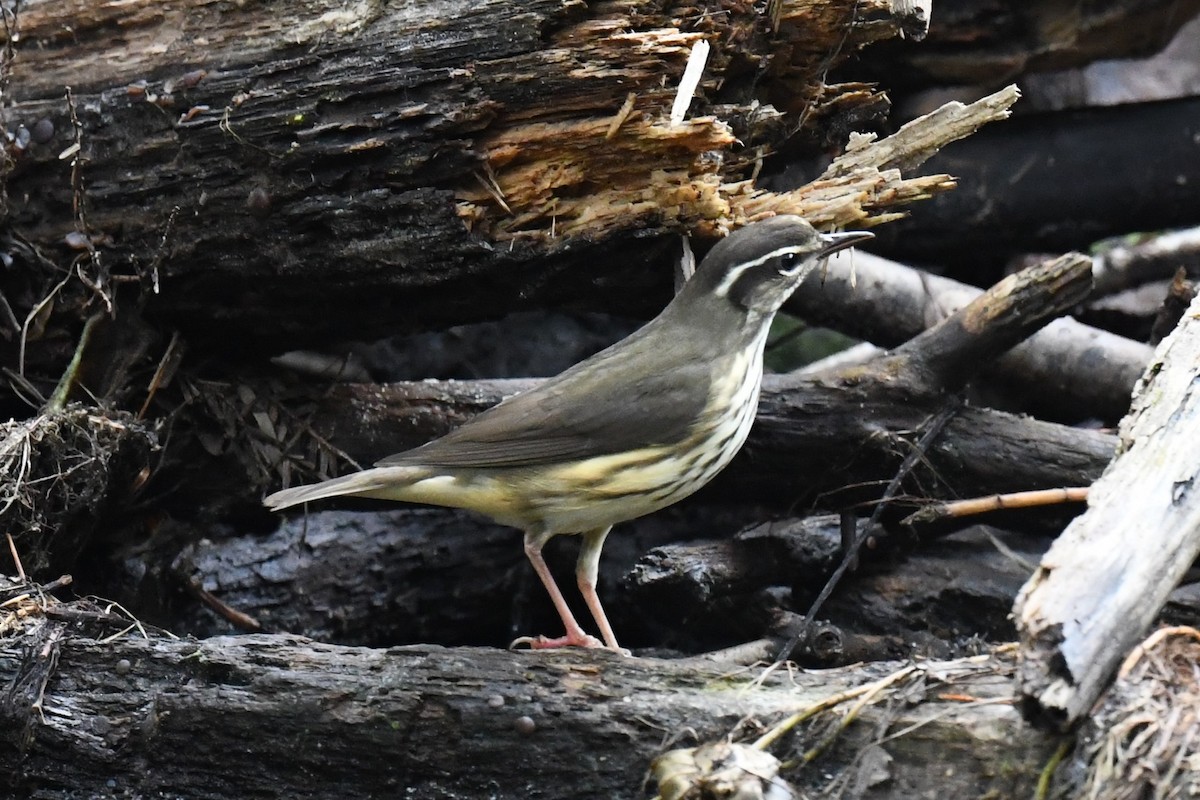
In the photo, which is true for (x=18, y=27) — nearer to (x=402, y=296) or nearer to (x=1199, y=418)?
(x=402, y=296)

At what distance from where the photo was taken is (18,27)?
475cm

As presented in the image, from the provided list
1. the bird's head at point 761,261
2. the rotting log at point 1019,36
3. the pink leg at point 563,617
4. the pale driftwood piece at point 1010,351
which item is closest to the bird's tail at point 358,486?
the pink leg at point 563,617

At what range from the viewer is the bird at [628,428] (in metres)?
4.21

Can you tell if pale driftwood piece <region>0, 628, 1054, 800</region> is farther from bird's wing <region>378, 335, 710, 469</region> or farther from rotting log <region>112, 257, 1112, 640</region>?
rotting log <region>112, 257, 1112, 640</region>

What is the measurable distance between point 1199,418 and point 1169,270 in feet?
13.2

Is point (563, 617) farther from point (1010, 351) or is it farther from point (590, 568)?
point (1010, 351)

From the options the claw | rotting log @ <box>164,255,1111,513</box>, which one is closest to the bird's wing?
the claw

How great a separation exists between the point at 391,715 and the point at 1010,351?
12.0ft

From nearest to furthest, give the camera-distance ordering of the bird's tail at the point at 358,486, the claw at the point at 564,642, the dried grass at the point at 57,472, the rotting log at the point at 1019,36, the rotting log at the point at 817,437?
the bird's tail at the point at 358,486
the dried grass at the point at 57,472
the claw at the point at 564,642
the rotting log at the point at 817,437
the rotting log at the point at 1019,36

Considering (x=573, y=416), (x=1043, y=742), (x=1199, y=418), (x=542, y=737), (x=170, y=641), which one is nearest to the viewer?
(x=1043, y=742)

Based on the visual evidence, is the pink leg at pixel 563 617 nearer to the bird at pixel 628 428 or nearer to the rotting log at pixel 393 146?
the bird at pixel 628 428

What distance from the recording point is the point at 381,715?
3459 mm

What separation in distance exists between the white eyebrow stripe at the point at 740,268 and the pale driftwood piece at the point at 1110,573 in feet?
4.85

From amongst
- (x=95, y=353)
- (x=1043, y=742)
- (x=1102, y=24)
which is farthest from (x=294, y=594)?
(x=1102, y=24)
